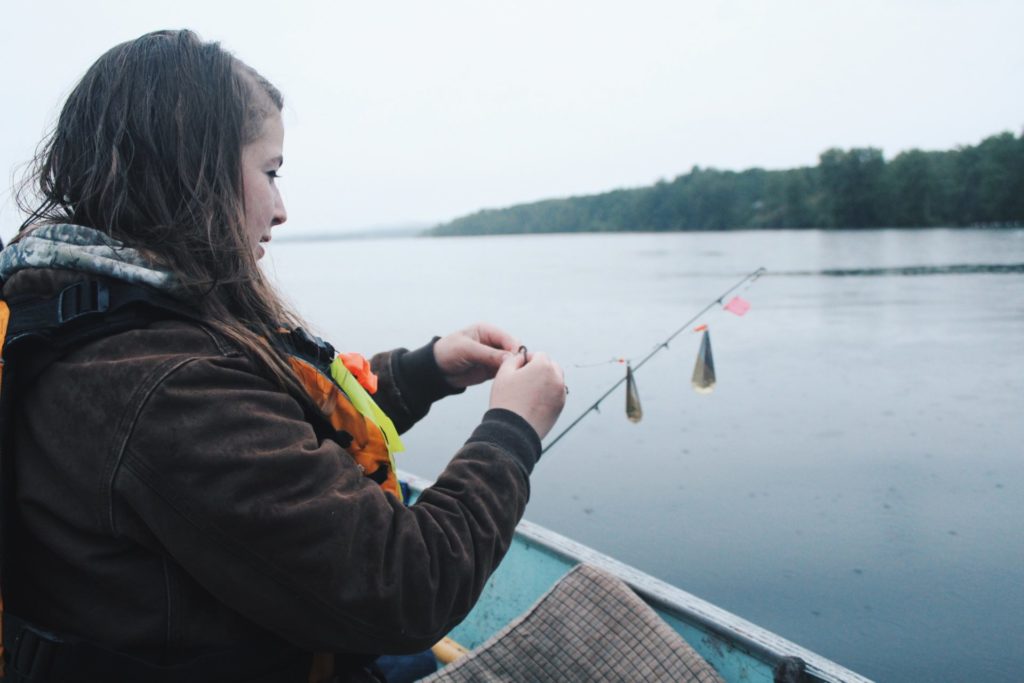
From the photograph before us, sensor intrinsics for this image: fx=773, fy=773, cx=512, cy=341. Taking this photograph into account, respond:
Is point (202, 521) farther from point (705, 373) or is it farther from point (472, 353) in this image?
point (705, 373)

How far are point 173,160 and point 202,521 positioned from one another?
1.57ft

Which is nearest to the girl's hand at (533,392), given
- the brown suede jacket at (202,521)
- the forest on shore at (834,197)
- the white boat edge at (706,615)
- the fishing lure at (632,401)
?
the brown suede jacket at (202,521)

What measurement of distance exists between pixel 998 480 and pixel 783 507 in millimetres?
1783

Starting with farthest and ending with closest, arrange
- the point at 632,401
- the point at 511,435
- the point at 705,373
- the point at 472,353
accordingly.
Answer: the point at 705,373 → the point at 632,401 → the point at 472,353 → the point at 511,435

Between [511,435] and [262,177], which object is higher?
[262,177]

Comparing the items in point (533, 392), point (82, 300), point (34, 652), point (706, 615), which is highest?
point (82, 300)

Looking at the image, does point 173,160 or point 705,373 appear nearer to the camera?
point 173,160

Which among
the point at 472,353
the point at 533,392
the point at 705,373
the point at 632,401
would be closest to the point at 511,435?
the point at 533,392

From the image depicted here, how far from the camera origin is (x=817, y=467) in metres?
6.43

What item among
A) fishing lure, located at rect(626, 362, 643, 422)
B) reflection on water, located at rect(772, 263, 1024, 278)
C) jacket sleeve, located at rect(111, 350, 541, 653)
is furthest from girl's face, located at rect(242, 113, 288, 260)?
reflection on water, located at rect(772, 263, 1024, 278)

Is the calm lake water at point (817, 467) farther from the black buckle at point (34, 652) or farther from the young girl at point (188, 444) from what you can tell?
the black buckle at point (34, 652)

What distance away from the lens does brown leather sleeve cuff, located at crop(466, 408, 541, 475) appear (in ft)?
3.58

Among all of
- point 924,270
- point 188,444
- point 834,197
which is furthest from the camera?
point 834,197

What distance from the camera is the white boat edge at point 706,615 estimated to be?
196 centimetres
